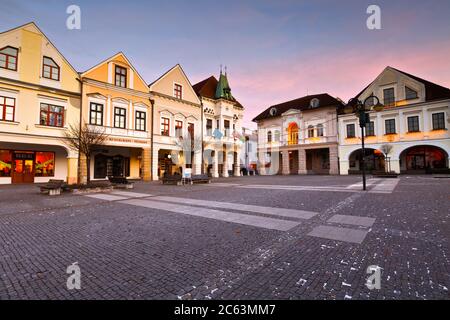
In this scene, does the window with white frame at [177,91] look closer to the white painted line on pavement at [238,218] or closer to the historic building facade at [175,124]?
the historic building facade at [175,124]

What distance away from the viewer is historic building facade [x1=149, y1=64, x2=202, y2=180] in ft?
84.3

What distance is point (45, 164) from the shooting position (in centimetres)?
2158

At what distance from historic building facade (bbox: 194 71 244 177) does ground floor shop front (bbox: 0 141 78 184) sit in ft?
51.9

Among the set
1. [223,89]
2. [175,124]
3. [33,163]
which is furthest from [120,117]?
[223,89]

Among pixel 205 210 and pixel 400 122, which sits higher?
pixel 400 122

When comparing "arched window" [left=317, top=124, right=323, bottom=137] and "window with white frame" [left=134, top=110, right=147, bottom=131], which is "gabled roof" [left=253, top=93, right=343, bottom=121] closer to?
"arched window" [left=317, top=124, right=323, bottom=137]

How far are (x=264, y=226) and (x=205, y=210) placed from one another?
2.80 m

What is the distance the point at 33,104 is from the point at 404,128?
42.4 metres

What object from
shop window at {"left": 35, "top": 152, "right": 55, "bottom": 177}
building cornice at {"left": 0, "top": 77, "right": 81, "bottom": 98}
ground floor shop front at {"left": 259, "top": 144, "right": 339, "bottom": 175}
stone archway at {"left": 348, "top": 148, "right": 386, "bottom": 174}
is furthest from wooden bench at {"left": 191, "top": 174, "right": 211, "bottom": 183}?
stone archway at {"left": 348, "top": 148, "right": 386, "bottom": 174}

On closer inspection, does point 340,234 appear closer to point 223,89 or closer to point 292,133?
point 223,89

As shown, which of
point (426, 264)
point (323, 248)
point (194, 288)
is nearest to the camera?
point (194, 288)
